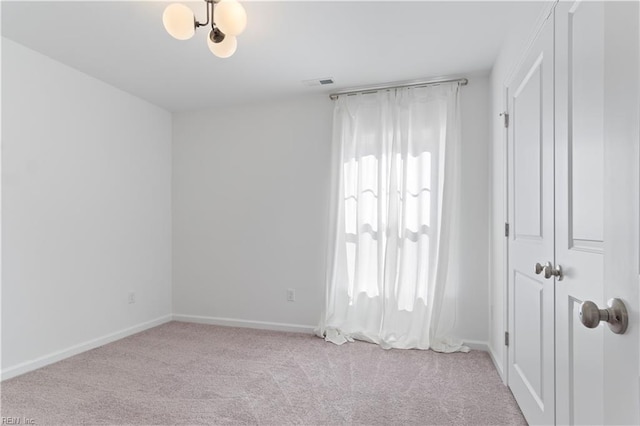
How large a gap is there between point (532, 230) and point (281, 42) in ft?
6.80

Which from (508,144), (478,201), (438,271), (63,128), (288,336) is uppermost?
(63,128)

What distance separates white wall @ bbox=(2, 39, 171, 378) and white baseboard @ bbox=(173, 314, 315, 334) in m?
0.35

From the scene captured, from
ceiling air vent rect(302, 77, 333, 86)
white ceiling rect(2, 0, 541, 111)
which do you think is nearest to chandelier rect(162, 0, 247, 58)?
white ceiling rect(2, 0, 541, 111)

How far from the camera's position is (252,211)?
152 inches

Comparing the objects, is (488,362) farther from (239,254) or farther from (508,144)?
(239,254)

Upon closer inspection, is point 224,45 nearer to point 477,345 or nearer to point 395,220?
point 395,220

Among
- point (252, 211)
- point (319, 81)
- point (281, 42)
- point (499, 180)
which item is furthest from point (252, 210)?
point (499, 180)

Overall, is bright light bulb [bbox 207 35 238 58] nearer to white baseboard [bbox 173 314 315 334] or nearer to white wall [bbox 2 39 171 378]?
white wall [bbox 2 39 171 378]

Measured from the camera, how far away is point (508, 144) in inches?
91.2

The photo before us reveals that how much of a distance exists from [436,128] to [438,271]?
51.1 inches

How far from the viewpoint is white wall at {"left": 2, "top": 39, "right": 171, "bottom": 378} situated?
2.57 meters

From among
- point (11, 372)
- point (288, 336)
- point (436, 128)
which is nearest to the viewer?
point (11, 372)

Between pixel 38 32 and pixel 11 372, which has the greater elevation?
pixel 38 32

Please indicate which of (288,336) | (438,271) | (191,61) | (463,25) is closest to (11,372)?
(288,336)
